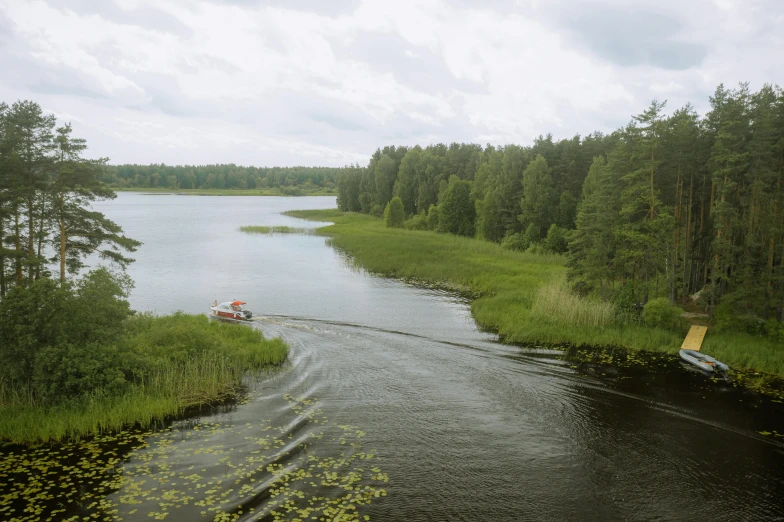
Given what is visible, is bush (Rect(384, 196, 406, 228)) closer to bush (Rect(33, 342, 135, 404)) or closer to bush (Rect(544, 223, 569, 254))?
bush (Rect(544, 223, 569, 254))

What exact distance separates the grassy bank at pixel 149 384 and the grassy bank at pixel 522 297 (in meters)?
17.2

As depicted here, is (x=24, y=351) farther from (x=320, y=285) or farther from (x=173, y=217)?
(x=173, y=217)

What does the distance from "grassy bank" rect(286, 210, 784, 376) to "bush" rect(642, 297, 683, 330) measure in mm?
713

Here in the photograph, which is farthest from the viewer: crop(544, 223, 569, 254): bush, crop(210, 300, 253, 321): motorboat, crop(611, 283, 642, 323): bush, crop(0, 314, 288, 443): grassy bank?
crop(544, 223, 569, 254): bush

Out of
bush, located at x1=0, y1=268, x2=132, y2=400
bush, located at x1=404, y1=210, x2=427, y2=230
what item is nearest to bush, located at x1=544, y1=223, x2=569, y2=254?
bush, located at x1=404, y1=210, x2=427, y2=230

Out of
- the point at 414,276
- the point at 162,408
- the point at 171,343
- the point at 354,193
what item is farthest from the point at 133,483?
the point at 354,193

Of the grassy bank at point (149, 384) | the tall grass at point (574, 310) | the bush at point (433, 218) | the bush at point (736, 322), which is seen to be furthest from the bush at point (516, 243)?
the grassy bank at point (149, 384)

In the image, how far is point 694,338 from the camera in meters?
30.7

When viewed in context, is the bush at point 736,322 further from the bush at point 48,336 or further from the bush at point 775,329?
the bush at point 48,336

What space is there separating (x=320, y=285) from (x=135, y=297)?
53.0ft

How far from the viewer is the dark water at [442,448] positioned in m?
14.6

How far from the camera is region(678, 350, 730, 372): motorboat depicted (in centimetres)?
2603

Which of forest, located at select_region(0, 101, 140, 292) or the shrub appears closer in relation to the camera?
forest, located at select_region(0, 101, 140, 292)

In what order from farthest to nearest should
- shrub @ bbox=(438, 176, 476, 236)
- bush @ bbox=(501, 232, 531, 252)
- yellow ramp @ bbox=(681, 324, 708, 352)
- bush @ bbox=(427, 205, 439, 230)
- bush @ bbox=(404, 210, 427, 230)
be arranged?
bush @ bbox=(404, 210, 427, 230) → bush @ bbox=(427, 205, 439, 230) → shrub @ bbox=(438, 176, 476, 236) → bush @ bbox=(501, 232, 531, 252) → yellow ramp @ bbox=(681, 324, 708, 352)
